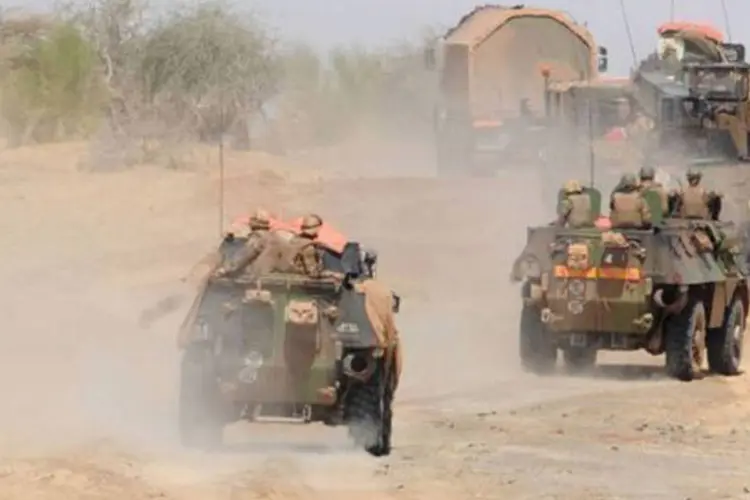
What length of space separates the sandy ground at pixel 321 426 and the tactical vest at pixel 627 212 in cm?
144

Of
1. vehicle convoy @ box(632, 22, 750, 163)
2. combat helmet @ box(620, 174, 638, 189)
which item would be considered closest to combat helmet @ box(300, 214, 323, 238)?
combat helmet @ box(620, 174, 638, 189)

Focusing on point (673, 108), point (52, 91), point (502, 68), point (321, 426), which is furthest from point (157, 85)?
point (321, 426)

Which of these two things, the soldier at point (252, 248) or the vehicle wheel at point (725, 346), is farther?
the vehicle wheel at point (725, 346)

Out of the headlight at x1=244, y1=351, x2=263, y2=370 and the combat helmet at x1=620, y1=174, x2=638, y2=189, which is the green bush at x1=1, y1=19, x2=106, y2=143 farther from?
the headlight at x1=244, y1=351, x2=263, y2=370

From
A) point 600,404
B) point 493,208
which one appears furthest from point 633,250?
point 493,208

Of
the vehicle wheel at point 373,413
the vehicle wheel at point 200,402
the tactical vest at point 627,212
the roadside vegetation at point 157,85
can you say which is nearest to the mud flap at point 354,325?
the vehicle wheel at point 373,413

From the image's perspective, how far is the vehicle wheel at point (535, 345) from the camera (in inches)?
872

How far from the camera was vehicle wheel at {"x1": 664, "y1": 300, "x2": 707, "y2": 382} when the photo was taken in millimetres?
21266

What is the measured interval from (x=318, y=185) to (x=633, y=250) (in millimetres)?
18984

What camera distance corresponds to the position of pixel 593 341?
21703 millimetres

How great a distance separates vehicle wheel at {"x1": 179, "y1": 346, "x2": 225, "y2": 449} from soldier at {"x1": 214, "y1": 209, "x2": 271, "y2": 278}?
21.5 inches

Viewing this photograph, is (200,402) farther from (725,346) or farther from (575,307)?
(725,346)

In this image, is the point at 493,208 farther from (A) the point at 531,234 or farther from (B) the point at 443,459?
(B) the point at 443,459

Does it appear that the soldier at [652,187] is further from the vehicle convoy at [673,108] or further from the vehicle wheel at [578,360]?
the vehicle convoy at [673,108]
